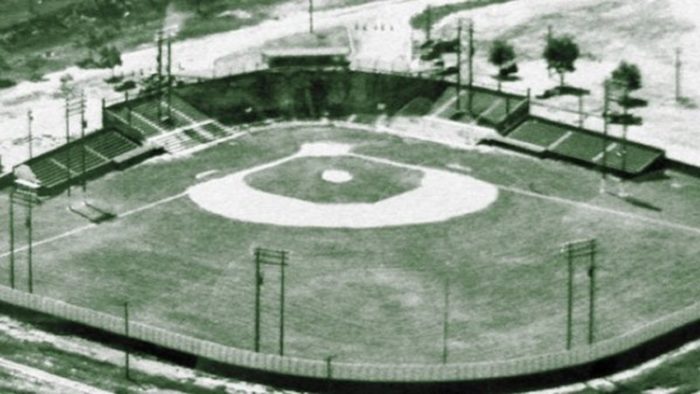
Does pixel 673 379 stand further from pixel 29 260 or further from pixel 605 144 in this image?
pixel 29 260

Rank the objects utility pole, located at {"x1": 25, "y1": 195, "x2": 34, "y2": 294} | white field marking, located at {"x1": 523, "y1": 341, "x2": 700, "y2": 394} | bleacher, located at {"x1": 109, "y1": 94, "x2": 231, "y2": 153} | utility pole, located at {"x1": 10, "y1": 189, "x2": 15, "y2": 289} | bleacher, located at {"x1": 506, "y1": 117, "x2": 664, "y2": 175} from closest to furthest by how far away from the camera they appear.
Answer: white field marking, located at {"x1": 523, "y1": 341, "x2": 700, "y2": 394} → utility pole, located at {"x1": 25, "y1": 195, "x2": 34, "y2": 294} → utility pole, located at {"x1": 10, "y1": 189, "x2": 15, "y2": 289} → bleacher, located at {"x1": 506, "y1": 117, "x2": 664, "y2": 175} → bleacher, located at {"x1": 109, "y1": 94, "x2": 231, "y2": 153}

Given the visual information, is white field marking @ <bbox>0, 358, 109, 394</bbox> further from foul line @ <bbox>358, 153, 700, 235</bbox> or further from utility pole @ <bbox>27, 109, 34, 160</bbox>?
foul line @ <bbox>358, 153, 700, 235</bbox>

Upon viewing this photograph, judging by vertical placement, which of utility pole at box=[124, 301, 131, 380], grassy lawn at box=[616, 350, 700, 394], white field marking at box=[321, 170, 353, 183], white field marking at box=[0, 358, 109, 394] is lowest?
white field marking at box=[0, 358, 109, 394]

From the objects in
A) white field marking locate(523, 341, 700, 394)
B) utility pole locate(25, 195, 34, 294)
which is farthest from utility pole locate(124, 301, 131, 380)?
white field marking locate(523, 341, 700, 394)

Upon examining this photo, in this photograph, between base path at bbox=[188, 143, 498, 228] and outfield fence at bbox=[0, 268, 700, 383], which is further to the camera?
base path at bbox=[188, 143, 498, 228]

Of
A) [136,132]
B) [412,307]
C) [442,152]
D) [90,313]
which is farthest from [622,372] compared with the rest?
[136,132]

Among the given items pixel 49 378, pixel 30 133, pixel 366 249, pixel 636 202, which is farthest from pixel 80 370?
pixel 636 202
